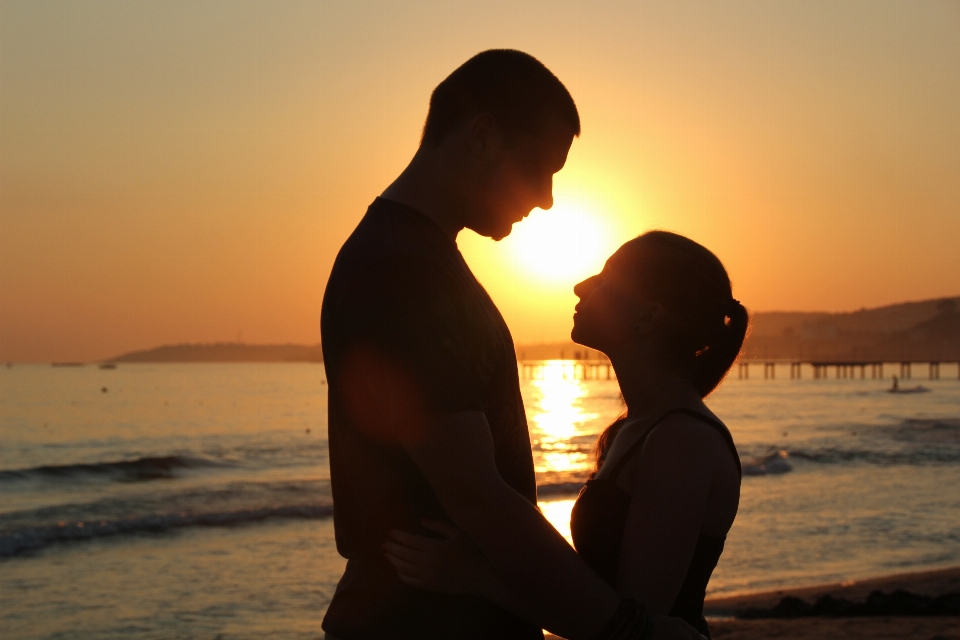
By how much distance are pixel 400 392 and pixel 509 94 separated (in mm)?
674

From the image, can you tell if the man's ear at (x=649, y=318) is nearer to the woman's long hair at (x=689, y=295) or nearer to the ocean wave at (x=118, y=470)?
the woman's long hair at (x=689, y=295)

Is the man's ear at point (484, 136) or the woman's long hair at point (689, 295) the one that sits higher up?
the man's ear at point (484, 136)

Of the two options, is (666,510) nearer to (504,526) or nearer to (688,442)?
(688,442)

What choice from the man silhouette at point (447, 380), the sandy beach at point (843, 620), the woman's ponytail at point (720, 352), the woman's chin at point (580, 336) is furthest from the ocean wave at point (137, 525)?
the man silhouette at point (447, 380)

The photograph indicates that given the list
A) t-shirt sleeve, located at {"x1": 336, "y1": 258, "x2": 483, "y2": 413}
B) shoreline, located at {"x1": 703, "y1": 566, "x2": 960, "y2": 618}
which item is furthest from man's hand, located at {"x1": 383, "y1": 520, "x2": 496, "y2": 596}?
shoreline, located at {"x1": 703, "y1": 566, "x2": 960, "y2": 618}

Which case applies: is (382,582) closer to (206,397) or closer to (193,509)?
(193,509)

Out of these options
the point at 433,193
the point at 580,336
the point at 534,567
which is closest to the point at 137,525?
the point at 580,336

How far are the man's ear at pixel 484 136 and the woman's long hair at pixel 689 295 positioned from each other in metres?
0.71

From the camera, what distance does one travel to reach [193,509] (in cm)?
2183

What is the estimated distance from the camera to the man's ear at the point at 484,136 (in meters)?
1.91

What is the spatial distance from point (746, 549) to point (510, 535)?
566 inches

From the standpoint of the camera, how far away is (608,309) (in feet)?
8.15

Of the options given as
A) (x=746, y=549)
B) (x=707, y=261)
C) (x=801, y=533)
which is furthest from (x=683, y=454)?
(x=801, y=533)

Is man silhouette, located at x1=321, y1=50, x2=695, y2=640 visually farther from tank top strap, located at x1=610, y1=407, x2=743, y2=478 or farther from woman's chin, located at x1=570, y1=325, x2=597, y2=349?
woman's chin, located at x1=570, y1=325, x2=597, y2=349
